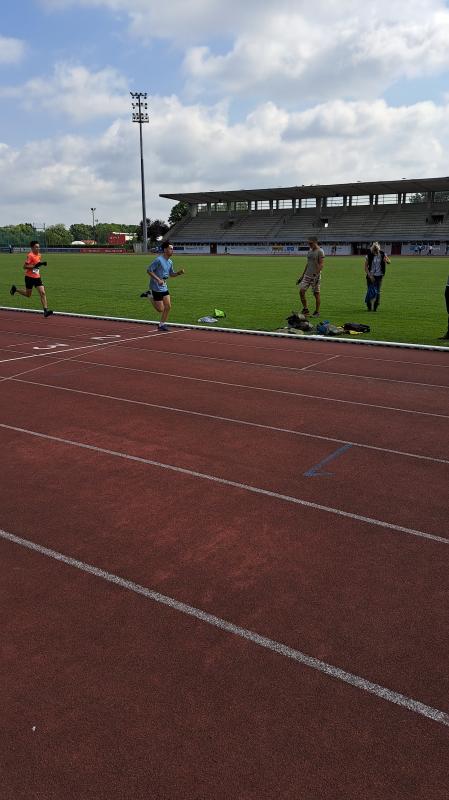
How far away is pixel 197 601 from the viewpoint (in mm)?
3879

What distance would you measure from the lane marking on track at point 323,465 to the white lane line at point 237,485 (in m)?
0.59

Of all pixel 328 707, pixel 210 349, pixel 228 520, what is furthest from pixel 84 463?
pixel 210 349

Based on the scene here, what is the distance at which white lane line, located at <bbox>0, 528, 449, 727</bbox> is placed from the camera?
9.93ft

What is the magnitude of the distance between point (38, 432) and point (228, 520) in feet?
10.7

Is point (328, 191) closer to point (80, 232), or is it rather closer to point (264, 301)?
point (264, 301)

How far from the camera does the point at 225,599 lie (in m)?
3.90

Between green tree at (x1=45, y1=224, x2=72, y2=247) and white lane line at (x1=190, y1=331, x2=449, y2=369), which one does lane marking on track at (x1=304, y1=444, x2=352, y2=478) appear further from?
green tree at (x1=45, y1=224, x2=72, y2=247)

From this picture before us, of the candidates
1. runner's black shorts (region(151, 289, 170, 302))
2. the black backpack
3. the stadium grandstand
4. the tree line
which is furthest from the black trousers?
the tree line

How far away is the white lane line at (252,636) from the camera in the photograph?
3.03 m

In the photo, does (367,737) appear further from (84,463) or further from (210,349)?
(210,349)

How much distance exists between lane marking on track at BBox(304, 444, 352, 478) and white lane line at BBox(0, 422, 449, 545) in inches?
23.1

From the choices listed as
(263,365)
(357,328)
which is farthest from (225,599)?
(357,328)

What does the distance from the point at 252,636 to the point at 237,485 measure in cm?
217

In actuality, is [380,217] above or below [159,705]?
above
